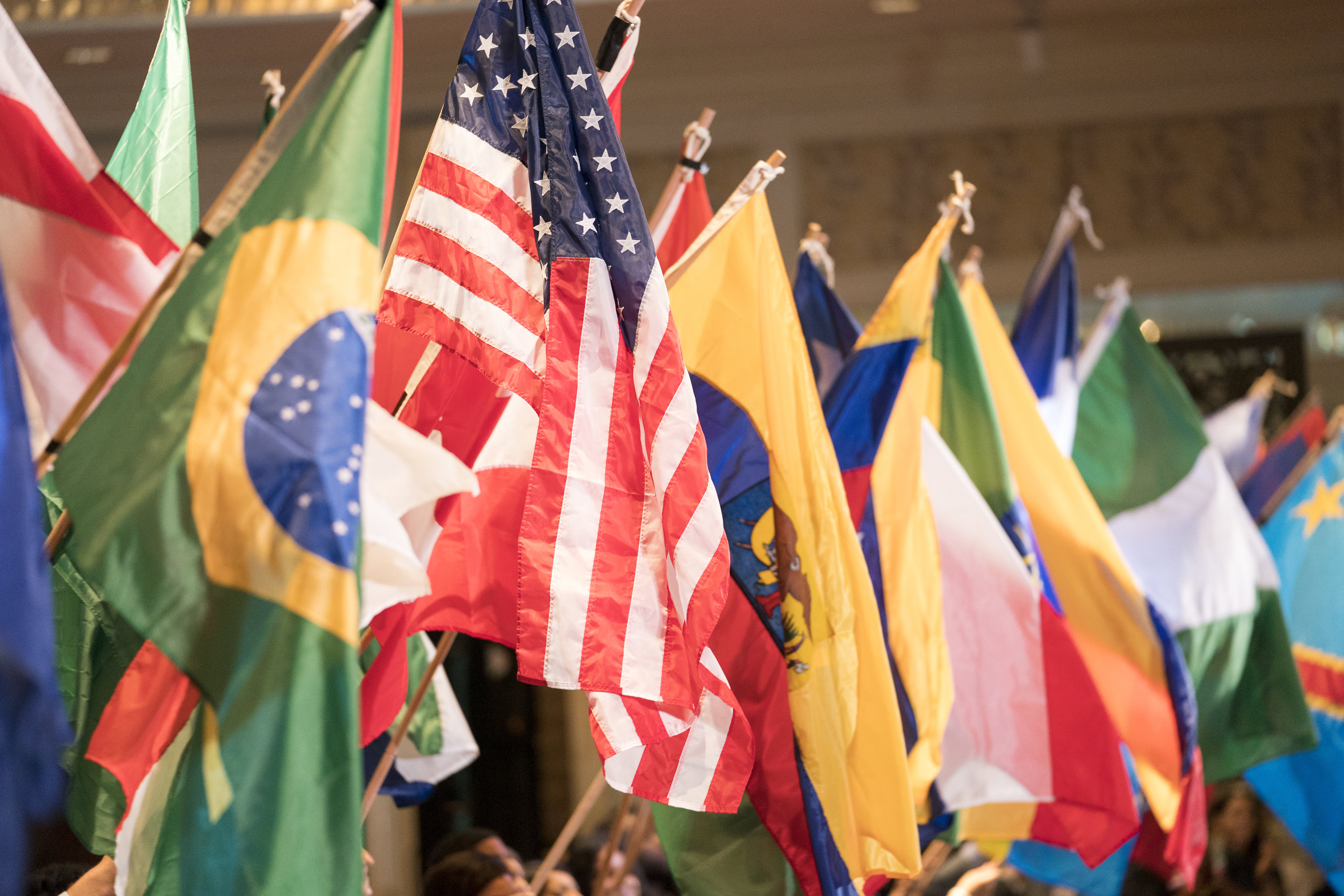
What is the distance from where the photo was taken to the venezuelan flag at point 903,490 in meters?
3.44

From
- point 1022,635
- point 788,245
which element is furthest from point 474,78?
point 788,245

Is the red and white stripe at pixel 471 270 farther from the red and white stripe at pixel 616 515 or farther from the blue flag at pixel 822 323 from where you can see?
the blue flag at pixel 822 323

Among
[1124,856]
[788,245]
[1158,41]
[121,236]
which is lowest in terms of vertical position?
[1124,856]

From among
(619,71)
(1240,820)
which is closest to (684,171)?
(619,71)

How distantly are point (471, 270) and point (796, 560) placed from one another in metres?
0.92

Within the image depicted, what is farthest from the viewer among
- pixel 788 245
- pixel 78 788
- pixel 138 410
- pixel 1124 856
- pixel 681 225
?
pixel 788 245

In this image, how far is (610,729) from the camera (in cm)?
262

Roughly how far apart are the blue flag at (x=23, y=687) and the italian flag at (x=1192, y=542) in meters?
3.26

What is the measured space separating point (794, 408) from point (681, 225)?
0.83 m

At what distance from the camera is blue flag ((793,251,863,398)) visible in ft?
14.1

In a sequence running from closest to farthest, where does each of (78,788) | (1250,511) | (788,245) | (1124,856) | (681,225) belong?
(78,788)
(681,225)
(1124,856)
(1250,511)
(788,245)

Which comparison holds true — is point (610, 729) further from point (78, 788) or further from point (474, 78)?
point (474, 78)

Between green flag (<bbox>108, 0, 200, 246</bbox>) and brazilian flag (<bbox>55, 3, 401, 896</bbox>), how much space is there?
1026 millimetres

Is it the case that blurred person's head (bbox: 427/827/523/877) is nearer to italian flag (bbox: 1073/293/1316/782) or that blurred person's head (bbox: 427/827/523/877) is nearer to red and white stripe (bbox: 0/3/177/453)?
red and white stripe (bbox: 0/3/177/453)
